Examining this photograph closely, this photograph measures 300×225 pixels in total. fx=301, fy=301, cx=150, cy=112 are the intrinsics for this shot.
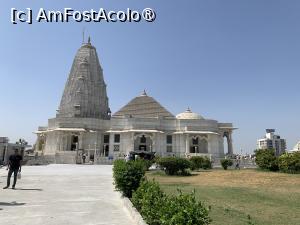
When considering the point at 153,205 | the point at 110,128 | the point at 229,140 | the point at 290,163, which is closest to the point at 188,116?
the point at 229,140

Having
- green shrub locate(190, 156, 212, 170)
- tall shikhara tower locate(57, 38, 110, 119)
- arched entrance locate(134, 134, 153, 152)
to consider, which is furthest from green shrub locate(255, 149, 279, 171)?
tall shikhara tower locate(57, 38, 110, 119)

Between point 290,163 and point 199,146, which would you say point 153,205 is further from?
point 199,146

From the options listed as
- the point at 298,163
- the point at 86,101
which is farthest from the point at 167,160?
the point at 86,101

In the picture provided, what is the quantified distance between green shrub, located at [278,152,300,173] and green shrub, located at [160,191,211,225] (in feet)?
74.0

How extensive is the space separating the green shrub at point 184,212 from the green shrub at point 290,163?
22.5m

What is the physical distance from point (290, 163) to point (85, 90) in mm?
44816

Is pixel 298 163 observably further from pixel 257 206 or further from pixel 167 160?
pixel 257 206

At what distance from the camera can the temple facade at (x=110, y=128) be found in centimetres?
5566

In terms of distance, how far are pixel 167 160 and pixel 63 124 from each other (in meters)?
37.1

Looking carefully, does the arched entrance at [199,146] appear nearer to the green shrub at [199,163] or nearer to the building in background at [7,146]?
the green shrub at [199,163]

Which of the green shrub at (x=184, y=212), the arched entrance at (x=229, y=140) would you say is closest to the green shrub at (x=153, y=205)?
the green shrub at (x=184, y=212)

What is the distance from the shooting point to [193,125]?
58.2 m

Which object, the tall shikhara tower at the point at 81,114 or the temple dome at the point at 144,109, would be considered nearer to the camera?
the tall shikhara tower at the point at 81,114

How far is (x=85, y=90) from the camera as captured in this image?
60969 millimetres
